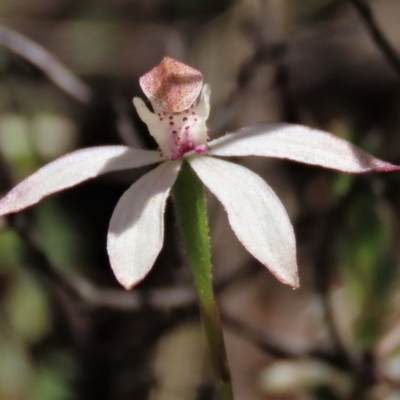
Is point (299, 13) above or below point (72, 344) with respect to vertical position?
above

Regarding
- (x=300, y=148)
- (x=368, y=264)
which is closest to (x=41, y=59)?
(x=368, y=264)

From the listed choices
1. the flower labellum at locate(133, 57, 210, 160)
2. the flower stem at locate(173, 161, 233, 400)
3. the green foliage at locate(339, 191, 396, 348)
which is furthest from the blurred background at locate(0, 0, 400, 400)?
the flower stem at locate(173, 161, 233, 400)

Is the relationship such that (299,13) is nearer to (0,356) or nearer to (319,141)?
(0,356)

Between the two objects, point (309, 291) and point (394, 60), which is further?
point (309, 291)

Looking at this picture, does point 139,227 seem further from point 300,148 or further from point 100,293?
point 100,293

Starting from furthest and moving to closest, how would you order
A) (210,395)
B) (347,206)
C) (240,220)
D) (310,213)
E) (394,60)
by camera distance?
(310,213) < (210,395) < (347,206) < (394,60) < (240,220)

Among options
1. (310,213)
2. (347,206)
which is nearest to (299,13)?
(310,213)

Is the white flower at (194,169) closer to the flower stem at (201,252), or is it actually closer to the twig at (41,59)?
the flower stem at (201,252)
